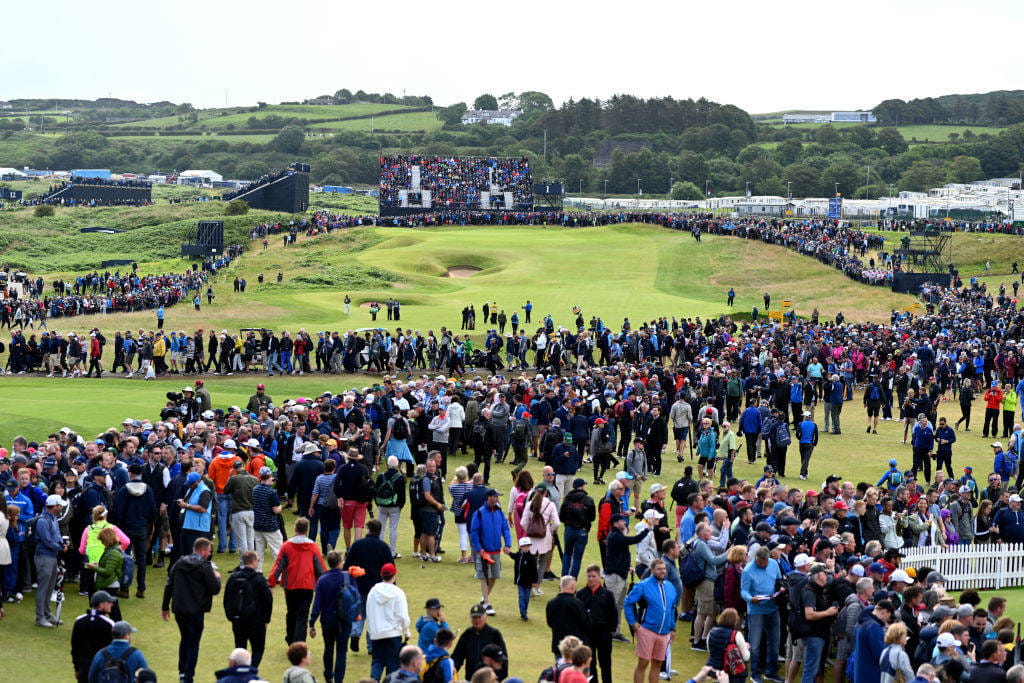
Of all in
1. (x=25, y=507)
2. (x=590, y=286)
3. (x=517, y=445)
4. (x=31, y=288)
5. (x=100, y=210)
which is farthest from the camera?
(x=100, y=210)

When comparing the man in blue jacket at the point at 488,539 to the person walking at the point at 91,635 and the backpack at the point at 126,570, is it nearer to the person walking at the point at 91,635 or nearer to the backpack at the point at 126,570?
the backpack at the point at 126,570

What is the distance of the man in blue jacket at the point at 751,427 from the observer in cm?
2467

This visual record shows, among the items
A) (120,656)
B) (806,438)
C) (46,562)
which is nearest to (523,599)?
(46,562)

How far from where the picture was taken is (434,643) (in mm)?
10664

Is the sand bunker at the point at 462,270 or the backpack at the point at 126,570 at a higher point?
the backpack at the point at 126,570

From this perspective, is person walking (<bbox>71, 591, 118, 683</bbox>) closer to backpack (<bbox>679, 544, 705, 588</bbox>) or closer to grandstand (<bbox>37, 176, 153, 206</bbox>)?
backpack (<bbox>679, 544, 705, 588</bbox>)

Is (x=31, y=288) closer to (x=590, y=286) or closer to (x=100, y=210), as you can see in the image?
(x=590, y=286)

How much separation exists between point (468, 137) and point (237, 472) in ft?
613

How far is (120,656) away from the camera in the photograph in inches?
395

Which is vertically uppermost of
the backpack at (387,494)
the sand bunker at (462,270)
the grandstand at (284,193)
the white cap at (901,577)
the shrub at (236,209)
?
the grandstand at (284,193)

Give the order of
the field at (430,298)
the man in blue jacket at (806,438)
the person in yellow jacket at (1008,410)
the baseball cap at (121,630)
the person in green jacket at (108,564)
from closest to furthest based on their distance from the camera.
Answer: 1. the baseball cap at (121,630)
2. the person in green jacket at (108,564)
3. the field at (430,298)
4. the man in blue jacket at (806,438)
5. the person in yellow jacket at (1008,410)

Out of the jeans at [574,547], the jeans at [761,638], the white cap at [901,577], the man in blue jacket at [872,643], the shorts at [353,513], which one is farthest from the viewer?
the shorts at [353,513]

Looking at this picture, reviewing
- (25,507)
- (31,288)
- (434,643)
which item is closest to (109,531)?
(25,507)

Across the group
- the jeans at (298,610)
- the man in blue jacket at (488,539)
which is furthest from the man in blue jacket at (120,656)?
the man in blue jacket at (488,539)
